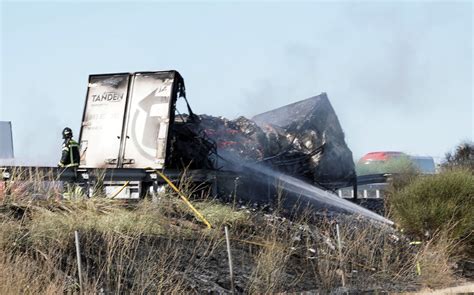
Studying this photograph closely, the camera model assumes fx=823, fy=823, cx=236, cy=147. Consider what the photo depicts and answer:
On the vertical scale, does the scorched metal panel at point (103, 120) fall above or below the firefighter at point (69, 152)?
above

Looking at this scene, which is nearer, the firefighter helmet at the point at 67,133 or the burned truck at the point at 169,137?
the firefighter helmet at the point at 67,133

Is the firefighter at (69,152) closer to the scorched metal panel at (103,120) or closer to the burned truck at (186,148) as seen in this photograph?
the burned truck at (186,148)

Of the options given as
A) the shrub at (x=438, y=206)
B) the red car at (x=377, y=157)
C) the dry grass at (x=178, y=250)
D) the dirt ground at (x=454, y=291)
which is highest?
the red car at (x=377, y=157)

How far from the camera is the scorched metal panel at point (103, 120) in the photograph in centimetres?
1770

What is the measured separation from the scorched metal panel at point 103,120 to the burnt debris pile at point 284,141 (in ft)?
4.41

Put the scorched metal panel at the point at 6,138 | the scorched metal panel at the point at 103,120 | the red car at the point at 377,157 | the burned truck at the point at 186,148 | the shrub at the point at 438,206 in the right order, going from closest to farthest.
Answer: the burned truck at the point at 186,148 < the scorched metal panel at the point at 103,120 < the shrub at the point at 438,206 < the scorched metal panel at the point at 6,138 < the red car at the point at 377,157

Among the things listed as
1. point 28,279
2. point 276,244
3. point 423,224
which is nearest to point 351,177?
point 423,224

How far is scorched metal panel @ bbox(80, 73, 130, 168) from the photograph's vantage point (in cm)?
1770

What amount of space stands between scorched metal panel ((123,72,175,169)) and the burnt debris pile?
729 millimetres

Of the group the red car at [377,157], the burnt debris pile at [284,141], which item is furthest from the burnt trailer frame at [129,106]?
the red car at [377,157]

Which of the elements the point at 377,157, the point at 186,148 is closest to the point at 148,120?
the point at 186,148

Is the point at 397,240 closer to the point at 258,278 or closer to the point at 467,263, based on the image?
the point at 467,263

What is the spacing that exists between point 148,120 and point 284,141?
15.3 feet

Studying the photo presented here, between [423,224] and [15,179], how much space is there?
9.60 m
